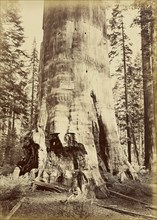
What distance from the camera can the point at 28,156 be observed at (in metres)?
4.78

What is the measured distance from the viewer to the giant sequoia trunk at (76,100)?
477 centimetres

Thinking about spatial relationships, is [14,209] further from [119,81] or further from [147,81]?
[147,81]

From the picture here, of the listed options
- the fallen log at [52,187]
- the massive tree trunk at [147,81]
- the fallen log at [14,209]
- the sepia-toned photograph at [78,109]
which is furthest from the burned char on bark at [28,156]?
the massive tree trunk at [147,81]

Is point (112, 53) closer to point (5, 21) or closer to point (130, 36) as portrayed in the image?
point (130, 36)

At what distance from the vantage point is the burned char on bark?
474 cm

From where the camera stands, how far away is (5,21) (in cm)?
511

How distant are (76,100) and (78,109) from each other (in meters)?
0.11

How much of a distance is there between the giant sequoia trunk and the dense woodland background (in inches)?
4.0

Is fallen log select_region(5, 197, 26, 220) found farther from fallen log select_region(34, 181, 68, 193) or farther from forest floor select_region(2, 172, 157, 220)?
fallen log select_region(34, 181, 68, 193)

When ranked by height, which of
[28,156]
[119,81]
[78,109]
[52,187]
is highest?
[119,81]

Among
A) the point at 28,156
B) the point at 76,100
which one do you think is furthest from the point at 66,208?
the point at 76,100

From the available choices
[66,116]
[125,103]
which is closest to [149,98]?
[125,103]

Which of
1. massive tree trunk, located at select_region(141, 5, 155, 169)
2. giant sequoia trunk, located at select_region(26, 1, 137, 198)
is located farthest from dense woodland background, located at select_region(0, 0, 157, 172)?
giant sequoia trunk, located at select_region(26, 1, 137, 198)

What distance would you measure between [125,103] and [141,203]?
1.19 meters
